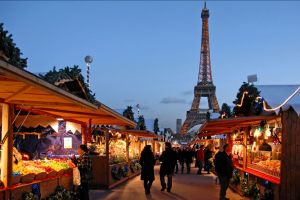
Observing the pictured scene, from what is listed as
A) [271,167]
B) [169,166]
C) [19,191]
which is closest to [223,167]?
[271,167]

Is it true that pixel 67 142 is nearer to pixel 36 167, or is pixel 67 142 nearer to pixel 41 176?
pixel 36 167

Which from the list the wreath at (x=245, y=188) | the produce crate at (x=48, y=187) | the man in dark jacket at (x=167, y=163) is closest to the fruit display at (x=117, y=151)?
the man in dark jacket at (x=167, y=163)

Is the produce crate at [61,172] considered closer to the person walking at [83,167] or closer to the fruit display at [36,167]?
the fruit display at [36,167]

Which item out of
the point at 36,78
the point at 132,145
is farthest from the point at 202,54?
the point at 36,78

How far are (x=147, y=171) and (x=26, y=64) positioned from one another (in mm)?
7072

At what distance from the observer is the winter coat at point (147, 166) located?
49.6 ft

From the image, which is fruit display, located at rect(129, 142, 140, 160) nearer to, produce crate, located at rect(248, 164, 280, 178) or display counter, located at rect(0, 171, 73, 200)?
produce crate, located at rect(248, 164, 280, 178)

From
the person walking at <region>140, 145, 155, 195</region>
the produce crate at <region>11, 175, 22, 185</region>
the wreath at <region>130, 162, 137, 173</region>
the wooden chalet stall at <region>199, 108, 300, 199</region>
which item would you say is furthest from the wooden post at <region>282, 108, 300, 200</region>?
the wreath at <region>130, 162, 137, 173</region>

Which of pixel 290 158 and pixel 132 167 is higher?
pixel 290 158

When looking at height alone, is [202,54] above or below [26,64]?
above

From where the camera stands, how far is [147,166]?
15258mm

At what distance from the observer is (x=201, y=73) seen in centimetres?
9194

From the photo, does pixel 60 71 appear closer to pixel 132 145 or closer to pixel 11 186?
pixel 11 186

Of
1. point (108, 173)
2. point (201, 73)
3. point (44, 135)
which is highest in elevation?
point (201, 73)
